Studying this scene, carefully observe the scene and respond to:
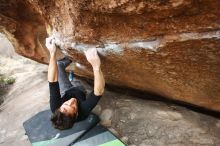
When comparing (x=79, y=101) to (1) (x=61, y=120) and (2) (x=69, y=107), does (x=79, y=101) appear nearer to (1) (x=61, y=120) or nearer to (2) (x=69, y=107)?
(2) (x=69, y=107)

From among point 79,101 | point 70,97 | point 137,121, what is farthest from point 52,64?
point 137,121

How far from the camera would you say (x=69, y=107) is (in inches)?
167

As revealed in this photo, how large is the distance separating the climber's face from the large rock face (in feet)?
2.09

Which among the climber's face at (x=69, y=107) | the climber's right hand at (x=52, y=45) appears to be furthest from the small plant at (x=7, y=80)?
the climber's face at (x=69, y=107)

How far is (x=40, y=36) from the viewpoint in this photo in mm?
6074

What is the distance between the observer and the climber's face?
4.21m

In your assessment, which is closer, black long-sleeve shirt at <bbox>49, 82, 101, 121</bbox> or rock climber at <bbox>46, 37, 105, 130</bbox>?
rock climber at <bbox>46, 37, 105, 130</bbox>

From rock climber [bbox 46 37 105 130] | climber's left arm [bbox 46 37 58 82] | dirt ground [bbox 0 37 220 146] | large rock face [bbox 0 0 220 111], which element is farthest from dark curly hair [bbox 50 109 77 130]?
large rock face [bbox 0 0 220 111]

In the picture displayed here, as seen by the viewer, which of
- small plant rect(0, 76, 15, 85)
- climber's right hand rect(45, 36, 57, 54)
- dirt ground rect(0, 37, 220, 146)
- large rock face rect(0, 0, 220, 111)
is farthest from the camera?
small plant rect(0, 76, 15, 85)

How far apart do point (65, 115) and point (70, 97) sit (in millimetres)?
495

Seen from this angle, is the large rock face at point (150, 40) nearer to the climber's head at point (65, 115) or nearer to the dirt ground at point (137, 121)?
the dirt ground at point (137, 121)

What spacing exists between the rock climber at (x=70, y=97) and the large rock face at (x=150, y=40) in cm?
14

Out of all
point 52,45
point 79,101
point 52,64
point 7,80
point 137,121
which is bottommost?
point 7,80

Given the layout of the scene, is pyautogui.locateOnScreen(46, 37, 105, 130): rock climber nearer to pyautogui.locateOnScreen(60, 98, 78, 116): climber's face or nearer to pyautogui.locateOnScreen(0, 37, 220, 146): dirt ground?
pyautogui.locateOnScreen(60, 98, 78, 116): climber's face
